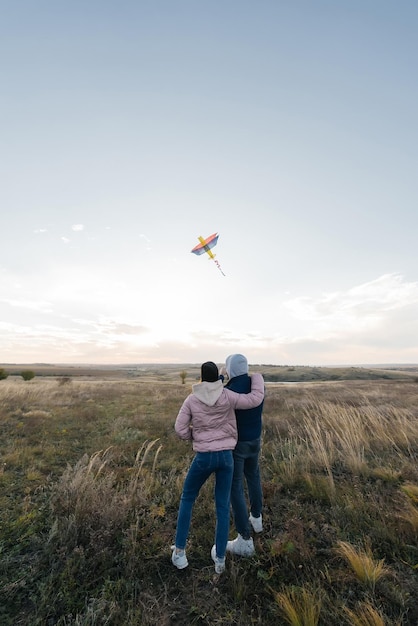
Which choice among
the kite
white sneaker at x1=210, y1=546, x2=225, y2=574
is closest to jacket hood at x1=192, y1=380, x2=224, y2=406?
white sneaker at x1=210, y1=546, x2=225, y2=574

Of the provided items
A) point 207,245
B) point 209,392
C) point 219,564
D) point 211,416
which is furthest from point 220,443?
point 207,245

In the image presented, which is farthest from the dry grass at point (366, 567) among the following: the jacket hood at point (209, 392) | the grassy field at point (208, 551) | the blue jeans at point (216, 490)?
the jacket hood at point (209, 392)

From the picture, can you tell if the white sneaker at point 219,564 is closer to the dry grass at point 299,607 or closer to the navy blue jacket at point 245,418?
the dry grass at point 299,607

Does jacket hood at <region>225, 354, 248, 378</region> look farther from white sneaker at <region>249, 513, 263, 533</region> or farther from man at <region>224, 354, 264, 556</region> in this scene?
white sneaker at <region>249, 513, 263, 533</region>

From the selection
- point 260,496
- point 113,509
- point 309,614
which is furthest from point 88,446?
point 309,614

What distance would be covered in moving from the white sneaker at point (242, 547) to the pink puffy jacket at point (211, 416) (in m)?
1.36

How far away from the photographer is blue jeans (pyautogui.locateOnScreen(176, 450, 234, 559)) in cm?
354

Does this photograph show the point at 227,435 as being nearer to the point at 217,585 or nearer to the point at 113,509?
the point at 217,585

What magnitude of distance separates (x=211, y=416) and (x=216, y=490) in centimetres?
90

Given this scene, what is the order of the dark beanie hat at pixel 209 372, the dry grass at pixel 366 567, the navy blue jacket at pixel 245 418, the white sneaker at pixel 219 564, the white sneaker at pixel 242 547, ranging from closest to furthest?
the dry grass at pixel 366 567 → the white sneaker at pixel 219 564 → the dark beanie hat at pixel 209 372 → the white sneaker at pixel 242 547 → the navy blue jacket at pixel 245 418

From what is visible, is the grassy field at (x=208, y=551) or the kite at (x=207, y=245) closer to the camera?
the grassy field at (x=208, y=551)

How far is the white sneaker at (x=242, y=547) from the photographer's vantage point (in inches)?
150

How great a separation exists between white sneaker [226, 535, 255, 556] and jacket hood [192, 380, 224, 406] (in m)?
1.98

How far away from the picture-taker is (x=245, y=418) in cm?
394
